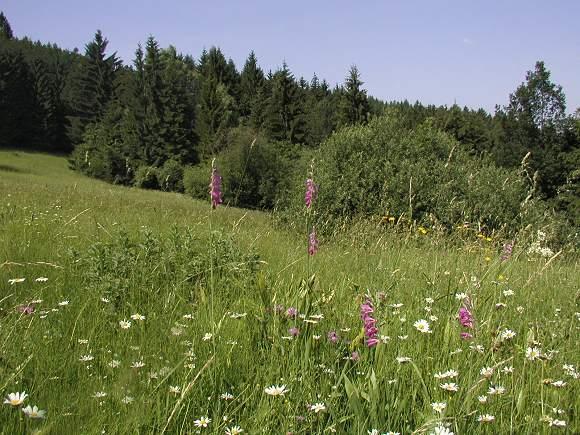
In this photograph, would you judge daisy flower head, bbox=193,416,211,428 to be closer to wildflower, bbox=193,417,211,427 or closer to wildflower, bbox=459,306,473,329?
wildflower, bbox=193,417,211,427

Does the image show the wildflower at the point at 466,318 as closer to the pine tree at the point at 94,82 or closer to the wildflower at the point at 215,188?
the wildflower at the point at 215,188

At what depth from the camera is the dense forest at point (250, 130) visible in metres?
19.6

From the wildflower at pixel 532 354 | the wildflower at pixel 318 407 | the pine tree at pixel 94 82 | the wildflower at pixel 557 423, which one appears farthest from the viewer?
the pine tree at pixel 94 82

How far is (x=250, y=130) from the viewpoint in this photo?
4434cm

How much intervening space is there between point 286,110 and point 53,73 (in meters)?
45.0

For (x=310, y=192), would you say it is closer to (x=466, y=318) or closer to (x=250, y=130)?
(x=466, y=318)

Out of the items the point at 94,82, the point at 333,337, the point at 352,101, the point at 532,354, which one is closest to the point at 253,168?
the point at 352,101

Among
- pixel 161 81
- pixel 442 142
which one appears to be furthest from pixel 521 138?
pixel 161 81

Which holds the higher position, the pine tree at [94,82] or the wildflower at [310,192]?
the pine tree at [94,82]

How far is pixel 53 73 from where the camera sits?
82.2 meters

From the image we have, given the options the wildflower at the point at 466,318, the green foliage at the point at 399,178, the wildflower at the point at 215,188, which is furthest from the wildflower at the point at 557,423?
the green foliage at the point at 399,178

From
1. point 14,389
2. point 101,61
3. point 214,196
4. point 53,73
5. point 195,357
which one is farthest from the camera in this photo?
point 53,73

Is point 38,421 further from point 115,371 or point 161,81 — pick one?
point 161,81

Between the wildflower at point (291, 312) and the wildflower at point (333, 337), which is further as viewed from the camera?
the wildflower at point (291, 312)
